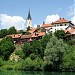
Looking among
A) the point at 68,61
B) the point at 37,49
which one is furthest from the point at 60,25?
the point at 68,61

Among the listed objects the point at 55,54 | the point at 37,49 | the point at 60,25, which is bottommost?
the point at 55,54

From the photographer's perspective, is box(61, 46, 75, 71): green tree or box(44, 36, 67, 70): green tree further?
box(61, 46, 75, 71): green tree

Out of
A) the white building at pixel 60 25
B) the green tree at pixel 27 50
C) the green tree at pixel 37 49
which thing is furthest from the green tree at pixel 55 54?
the white building at pixel 60 25

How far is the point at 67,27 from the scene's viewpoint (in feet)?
325

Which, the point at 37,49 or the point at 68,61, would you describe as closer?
the point at 68,61

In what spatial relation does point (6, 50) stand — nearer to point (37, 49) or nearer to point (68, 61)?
point (37, 49)

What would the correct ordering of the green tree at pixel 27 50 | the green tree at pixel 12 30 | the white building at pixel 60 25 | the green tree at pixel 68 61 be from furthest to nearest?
1. the green tree at pixel 12 30
2. the white building at pixel 60 25
3. the green tree at pixel 27 50
4. the green tree at pixel 68 61

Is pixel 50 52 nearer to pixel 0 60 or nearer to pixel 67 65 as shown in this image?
pixel 67 65

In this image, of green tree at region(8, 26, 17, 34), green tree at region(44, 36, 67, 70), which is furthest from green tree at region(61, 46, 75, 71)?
green tree at region(8, 26, 17, 34)

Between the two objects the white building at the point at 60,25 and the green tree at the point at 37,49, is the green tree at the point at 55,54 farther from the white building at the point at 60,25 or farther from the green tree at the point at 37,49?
the white building at the point at 60,25

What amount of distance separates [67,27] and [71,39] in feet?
55.4

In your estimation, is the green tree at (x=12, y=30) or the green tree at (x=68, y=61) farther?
the green tree at (x=12, y=30)

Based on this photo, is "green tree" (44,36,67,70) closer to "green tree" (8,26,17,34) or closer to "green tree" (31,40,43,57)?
"green tree" (31,40,43,57)

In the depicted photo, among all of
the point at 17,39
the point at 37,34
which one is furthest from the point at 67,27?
the point at 17,39
